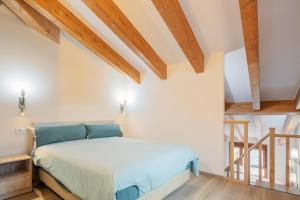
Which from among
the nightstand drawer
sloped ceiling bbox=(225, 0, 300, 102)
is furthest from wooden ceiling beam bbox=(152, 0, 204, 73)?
the nightstand drawer

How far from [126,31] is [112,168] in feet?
7.44

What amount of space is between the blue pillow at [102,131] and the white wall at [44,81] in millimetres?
414

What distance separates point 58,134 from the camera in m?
3.26

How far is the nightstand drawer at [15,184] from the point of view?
8.36ft

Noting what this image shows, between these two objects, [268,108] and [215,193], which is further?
[268,108]

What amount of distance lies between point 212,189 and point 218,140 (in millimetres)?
873

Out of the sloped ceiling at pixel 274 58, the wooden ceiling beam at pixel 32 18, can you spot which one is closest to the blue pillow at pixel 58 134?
the wooden ceiling beam at pixel 32 18

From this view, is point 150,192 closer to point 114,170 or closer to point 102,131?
point 114,170

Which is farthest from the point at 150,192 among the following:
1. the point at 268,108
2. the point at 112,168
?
the point at 268,108

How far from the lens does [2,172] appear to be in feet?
9.33

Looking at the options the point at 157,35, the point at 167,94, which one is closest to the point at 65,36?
the point at 157,35

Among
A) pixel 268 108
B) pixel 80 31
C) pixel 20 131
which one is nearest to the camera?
pixel 20 131

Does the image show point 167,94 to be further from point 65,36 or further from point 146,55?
point 65,36

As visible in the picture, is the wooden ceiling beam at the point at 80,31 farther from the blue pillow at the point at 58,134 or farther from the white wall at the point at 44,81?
the blue pillow at the point at 58,134
